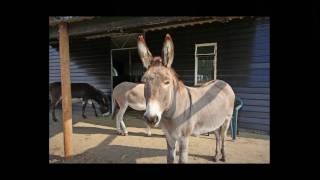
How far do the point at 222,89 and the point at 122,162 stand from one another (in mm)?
2410

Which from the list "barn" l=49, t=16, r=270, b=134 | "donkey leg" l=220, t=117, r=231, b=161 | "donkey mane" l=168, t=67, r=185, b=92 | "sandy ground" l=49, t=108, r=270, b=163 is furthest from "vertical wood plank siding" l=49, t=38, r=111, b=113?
"donkey mane" l=168, t=67, r=185, b=92

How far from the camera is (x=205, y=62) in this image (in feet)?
25.3

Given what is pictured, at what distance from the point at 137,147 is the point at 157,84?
2.92m

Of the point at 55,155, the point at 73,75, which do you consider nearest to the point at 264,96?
the point at 55,155

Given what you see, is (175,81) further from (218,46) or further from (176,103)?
(218,46)

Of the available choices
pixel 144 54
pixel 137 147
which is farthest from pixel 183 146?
pixel 137 147

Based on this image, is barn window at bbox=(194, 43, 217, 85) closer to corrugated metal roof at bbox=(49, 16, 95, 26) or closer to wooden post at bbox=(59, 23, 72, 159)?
corrugated metal roof at bbox=(49, 16, 95, 26)

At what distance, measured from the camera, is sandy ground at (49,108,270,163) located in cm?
516

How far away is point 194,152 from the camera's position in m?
5.53

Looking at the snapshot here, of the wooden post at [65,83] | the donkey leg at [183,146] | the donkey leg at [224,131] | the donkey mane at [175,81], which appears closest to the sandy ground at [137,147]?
the donkey leg at [224,131]

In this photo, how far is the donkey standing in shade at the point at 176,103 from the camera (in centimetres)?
340

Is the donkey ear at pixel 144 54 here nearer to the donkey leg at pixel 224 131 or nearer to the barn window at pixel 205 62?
the donkey leg at pixel 224 131

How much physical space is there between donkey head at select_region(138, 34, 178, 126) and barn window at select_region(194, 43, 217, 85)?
3.99 meters
